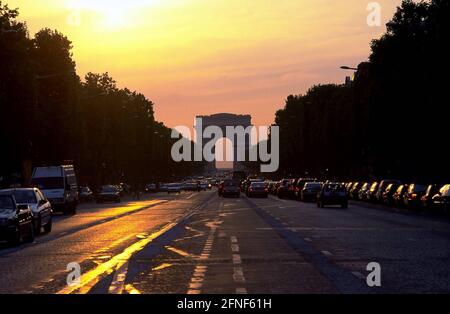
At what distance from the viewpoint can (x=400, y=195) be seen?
62812mm

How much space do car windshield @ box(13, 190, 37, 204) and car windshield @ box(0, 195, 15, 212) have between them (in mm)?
4732

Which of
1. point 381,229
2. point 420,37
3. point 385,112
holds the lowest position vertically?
point 381,229

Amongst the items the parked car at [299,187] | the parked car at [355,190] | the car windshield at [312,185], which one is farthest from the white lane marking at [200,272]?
the parked car at [355,190]

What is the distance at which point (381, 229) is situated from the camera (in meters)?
34.8

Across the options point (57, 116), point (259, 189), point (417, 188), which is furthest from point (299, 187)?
point (417, 188)

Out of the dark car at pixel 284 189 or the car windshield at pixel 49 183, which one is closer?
the car windshield at pixel 49 183

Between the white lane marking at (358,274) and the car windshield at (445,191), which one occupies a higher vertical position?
the car windshield at (445,191)

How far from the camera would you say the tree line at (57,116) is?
188ft

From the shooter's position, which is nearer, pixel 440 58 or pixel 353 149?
pixel 440 58

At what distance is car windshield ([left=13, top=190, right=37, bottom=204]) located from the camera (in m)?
34.6

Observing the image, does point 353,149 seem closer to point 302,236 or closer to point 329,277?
point 302,236

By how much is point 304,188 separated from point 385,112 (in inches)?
329

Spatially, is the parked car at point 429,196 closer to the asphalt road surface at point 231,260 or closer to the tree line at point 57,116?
the asphalt road surface at point 231,260
